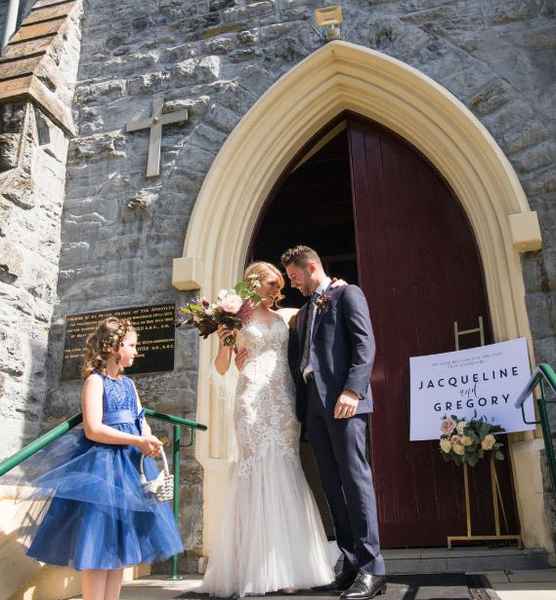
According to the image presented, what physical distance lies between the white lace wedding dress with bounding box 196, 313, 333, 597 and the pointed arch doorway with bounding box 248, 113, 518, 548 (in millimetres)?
1779

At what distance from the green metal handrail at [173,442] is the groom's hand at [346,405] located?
1259mm

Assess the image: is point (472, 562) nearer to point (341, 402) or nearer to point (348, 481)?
point (348, 481)

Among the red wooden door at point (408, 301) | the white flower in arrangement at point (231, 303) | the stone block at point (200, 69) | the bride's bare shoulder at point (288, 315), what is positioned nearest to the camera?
the white flower in arrangement at point (231, 303)

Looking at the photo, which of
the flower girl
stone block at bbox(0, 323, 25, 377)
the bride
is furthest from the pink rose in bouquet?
stone block at bbox(0, 323, 25, 377)

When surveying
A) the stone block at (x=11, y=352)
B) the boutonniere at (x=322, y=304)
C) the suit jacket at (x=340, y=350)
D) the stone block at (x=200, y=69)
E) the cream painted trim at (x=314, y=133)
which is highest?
the stone block at (x=200, y=69)

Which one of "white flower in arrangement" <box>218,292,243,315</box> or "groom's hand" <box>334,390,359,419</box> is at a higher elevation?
"white flower in arrangement" <box>218,292,243,315</box>

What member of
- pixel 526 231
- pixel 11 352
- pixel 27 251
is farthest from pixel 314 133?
pixel 11 352

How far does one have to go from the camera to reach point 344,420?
9.41 feet

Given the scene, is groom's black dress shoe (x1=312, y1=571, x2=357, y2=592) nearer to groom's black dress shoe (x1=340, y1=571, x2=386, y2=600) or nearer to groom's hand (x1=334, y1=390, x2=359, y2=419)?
groom's black dress shoe (x1=340, y1=571, x2=386, y2=600)

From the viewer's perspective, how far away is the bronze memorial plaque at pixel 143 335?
4.87m

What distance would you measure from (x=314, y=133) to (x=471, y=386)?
110 inches

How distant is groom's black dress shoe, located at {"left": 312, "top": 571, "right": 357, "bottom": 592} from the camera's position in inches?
108

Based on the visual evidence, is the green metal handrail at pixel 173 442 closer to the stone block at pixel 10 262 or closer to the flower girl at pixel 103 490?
the flower girl at pixel 103 490

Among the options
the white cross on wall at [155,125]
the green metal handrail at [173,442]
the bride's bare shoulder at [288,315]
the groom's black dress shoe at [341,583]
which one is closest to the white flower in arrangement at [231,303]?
the bride's bare shoulder at [288,315]
